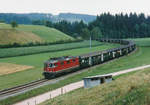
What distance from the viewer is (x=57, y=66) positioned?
114 feet

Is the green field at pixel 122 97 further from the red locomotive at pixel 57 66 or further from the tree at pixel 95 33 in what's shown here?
the tree at pixel 95 33

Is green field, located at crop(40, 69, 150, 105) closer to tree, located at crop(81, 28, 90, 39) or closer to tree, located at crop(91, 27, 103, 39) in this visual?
tree, located at crop(81, 28, 90, 39)

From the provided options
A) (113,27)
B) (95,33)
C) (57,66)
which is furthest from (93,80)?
(113,27)

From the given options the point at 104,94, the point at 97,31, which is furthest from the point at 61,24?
the point at 104,94

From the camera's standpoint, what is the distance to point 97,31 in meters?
163

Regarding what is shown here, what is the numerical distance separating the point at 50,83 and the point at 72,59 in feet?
28.5

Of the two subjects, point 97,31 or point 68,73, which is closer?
point 68,73

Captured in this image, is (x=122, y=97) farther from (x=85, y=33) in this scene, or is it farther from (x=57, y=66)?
(x=85, y=33)

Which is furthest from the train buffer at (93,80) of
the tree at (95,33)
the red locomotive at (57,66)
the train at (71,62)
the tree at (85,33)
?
the tree at (95,33)

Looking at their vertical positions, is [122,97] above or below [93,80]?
above

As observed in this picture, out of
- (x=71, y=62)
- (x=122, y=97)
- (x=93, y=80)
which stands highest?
(x=122, y=97)

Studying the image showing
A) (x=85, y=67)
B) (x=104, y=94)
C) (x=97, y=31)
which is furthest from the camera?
(x=97, y=31)

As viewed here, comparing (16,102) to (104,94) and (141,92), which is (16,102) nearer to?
(104,94)

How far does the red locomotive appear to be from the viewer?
34.0 meters
